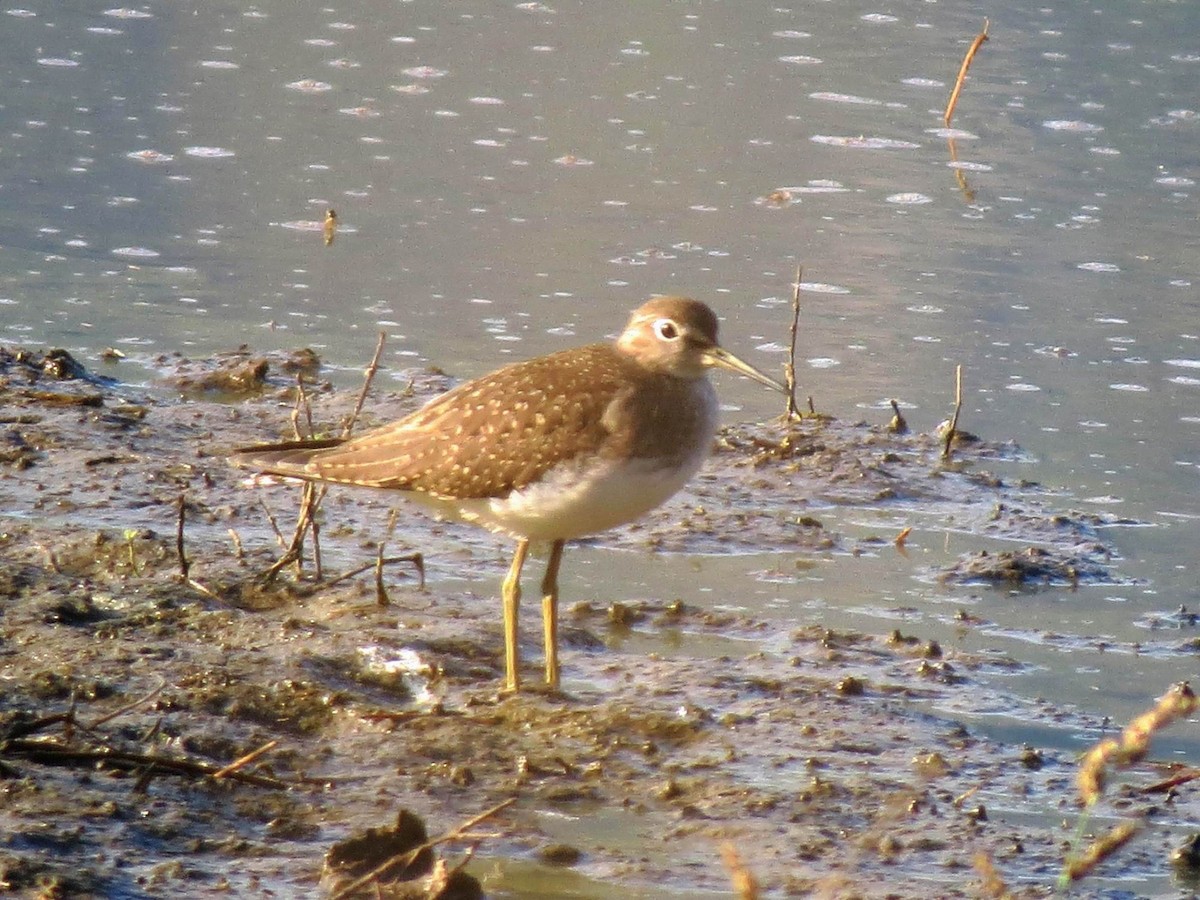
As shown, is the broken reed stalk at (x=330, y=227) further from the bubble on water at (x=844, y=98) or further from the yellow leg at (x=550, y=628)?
the bubble on water at (x=844, y=98)

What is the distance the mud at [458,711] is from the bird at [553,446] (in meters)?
0.37

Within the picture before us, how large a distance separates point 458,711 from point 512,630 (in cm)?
33

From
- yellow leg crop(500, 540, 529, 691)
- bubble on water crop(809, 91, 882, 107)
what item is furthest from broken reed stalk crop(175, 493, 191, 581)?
bubble on water crop(809, 91, 882, 107)

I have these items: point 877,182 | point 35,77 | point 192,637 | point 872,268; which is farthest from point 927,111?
point 192,637

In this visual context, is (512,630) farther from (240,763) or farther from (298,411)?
(298,411)

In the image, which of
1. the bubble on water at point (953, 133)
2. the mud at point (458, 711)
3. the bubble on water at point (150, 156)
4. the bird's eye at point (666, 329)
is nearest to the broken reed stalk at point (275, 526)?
the mud at point (458, 711)

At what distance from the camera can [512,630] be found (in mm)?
5062


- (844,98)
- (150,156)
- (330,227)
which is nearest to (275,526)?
(330,227)

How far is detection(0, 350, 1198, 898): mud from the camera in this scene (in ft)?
13.2

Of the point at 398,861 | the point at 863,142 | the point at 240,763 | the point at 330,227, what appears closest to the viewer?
the point at 398,861

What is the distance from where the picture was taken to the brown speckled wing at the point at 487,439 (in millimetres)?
5004

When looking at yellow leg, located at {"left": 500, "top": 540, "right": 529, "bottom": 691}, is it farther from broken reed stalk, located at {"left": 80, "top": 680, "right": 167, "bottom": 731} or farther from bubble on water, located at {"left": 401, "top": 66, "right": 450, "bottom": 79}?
bubble on water, located at {"left": 401, "top": 66, "right": 450, "bottom": 79}

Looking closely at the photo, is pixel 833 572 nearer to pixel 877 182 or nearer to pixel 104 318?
pixel 104 318

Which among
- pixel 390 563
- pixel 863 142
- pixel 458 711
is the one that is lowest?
pixel 458 711
